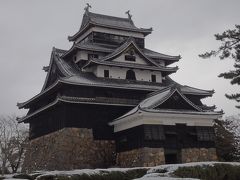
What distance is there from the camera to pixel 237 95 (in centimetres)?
2216

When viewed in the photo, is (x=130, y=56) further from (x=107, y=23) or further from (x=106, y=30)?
(x=107, y=23)

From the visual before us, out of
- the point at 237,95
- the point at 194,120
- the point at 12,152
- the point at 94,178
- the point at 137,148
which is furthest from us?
the point at 12,152

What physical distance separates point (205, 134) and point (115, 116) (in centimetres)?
744

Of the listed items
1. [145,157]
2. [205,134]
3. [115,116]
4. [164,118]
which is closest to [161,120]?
[164,118]

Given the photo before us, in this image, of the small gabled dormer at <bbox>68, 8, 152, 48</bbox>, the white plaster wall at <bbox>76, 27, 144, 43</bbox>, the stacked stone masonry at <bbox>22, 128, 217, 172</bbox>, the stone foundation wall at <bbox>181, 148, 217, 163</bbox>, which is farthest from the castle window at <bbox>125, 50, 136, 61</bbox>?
the stone foundation wall at <bbox>181, 148, 217, 163</bbox>

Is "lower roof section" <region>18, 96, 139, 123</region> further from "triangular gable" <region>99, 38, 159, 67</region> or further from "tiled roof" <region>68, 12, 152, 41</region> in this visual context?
"tiled roof" <region>68, 12, 152, 41</region>

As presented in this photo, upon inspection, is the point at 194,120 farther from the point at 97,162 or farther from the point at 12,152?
the point at 12,152

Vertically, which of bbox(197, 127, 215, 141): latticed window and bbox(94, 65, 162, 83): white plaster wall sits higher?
bbox(94, 65, 162, 83): white plaster wall

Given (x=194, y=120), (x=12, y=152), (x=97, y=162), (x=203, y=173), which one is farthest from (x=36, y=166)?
(x=203, y=173)

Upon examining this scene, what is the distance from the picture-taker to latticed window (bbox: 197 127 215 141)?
2920cm

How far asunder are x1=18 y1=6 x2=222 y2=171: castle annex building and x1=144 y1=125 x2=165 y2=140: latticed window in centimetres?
7

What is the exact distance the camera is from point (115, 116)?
→ 99.9 feet

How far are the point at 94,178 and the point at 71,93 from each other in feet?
56.0

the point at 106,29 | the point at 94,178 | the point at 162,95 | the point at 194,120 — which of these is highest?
the point at 106,29
